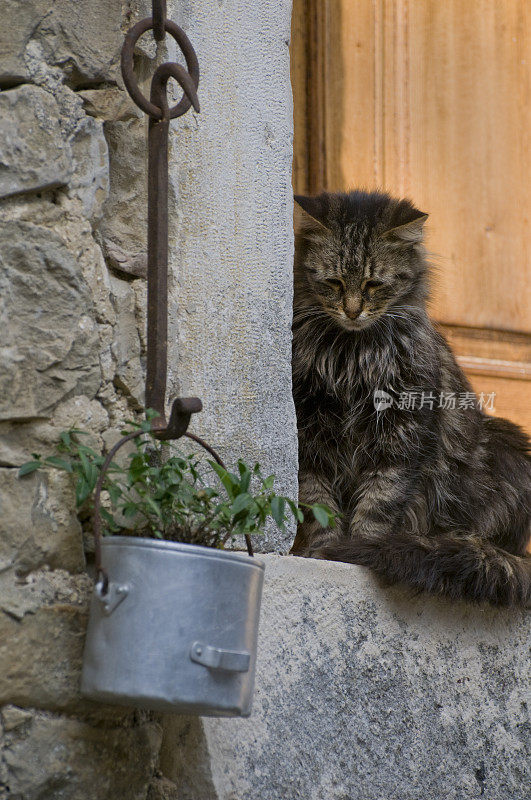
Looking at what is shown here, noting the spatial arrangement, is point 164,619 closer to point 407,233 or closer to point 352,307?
point 352,307

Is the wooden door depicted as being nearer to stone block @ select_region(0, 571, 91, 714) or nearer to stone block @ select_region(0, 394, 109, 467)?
stone block @ select_region(0, 394, 109, 467)

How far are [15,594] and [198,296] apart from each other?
2.25 ft

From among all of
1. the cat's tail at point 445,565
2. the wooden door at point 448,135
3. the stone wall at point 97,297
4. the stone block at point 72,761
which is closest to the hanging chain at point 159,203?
the stone wall at point 97,297

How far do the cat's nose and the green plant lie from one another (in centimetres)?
113

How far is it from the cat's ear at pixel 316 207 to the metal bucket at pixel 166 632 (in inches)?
58.6

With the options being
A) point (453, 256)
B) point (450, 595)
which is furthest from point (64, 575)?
point (453, 256)

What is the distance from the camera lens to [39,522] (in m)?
1.34

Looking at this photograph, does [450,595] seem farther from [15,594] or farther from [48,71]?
[48,71]

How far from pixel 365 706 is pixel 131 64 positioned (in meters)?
1.24

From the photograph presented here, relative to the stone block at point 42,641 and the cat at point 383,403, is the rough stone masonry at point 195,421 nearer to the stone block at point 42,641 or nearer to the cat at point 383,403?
the stone block at point 42,641

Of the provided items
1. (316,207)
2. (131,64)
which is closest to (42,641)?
(131,64)

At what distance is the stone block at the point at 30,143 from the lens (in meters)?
1.36

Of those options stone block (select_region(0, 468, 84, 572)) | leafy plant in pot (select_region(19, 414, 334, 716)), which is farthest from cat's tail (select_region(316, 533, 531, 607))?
stone block (select_region(0, 468, 84, 572))

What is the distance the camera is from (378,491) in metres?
2.44
